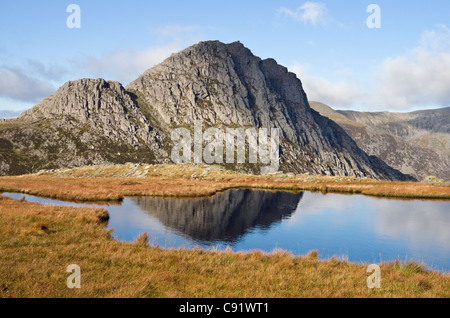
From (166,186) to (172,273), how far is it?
2147 inches

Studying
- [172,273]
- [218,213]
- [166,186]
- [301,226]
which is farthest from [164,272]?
[166,186]

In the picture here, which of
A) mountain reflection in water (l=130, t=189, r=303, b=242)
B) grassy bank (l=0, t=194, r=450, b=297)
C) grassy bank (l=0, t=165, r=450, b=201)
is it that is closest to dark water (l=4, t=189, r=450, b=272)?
mountain reflection in water (l=130, t=189, r=303, b=242)

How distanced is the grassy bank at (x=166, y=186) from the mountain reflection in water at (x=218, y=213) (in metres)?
6.72

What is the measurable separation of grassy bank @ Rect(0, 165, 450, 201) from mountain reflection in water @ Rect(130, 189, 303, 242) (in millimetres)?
6721

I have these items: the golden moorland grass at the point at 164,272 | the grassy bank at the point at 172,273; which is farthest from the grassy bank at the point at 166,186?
the grassy bank at the point at 172,273

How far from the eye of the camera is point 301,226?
36969 millimetres

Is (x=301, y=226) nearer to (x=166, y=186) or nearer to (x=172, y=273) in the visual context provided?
(x=172, y=273)

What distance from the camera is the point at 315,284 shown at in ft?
47.3

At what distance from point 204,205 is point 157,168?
63239mm

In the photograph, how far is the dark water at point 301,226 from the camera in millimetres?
27047

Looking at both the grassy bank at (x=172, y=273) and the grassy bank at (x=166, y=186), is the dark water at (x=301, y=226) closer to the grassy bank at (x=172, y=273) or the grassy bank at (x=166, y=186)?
the grassy bank at (x=172, y=273)

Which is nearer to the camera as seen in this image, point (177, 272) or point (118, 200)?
point (177, 272)
